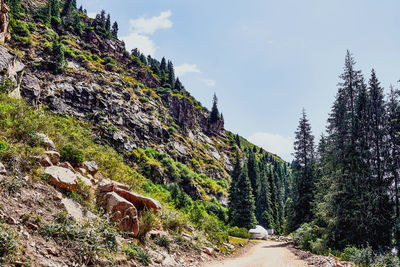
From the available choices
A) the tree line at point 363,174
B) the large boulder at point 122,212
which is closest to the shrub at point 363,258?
the tree line at point 363,174

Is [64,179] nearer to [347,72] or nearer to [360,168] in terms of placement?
[360,168]

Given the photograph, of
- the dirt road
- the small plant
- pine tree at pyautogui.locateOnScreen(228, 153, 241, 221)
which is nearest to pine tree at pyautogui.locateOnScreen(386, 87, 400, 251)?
the dirt road

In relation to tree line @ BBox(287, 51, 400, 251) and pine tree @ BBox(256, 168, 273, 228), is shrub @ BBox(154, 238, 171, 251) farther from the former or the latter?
pine tree @ BBox(256, 168, 273, 228)

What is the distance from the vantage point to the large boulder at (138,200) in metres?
9.96

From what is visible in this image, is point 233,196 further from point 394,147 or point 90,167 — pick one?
point 90,167

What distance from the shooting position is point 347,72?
72.1 ft

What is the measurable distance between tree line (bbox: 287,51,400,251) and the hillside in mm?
8943

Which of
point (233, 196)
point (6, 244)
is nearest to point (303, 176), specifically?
point (233, 196)

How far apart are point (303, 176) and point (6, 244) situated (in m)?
29.5

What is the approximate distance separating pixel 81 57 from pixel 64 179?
5529 cm

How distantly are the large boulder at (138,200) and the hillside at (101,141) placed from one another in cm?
52

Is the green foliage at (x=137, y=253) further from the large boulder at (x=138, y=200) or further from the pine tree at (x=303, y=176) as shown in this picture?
the pine tree at (x=303, y=176)

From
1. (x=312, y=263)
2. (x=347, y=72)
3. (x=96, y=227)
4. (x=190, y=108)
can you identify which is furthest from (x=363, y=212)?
(x=190, y=108)

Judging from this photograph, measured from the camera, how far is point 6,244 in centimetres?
445
